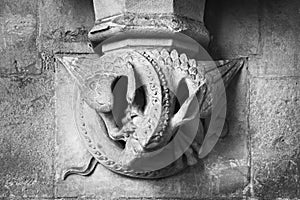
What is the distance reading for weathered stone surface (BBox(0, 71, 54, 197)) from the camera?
2.27 m

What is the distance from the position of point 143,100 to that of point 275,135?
46 centimetres

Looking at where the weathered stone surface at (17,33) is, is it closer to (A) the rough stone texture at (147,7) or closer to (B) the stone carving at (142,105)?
(B) the stone carving at (142,105)

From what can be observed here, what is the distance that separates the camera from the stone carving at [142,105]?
6.79ft

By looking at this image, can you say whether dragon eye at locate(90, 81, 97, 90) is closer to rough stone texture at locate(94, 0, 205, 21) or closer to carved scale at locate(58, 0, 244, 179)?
carved scale at locate(58, 0, 244, 179)

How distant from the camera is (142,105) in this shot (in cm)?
212

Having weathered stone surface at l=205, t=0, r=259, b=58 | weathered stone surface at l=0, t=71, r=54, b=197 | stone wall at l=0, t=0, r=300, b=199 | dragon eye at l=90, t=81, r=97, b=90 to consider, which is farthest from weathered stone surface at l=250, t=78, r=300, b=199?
weathered stone surface at l=0, t=71, r=54, b=197

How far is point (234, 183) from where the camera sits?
89.7 inches

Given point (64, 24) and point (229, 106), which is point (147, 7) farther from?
point (229, 106)

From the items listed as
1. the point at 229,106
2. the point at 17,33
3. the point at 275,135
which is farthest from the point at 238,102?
the point at 17,33

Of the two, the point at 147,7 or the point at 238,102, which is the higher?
the point at 147,7

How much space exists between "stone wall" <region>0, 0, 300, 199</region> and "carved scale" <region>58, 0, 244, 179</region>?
0.19 ft

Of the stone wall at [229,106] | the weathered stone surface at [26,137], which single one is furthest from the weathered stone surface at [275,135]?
the weathered stone surface at [26,137]

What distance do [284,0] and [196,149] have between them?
1.82 feet

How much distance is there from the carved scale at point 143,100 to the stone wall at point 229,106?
57 mm
